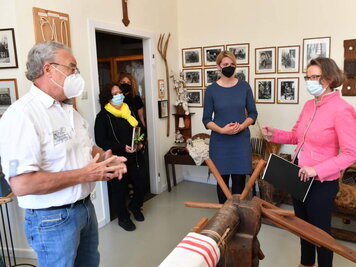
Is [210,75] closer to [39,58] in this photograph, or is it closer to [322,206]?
[322,206]

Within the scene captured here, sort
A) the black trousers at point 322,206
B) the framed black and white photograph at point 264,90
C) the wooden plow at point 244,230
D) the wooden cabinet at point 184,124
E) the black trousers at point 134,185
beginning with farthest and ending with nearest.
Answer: the wooden cabinet at point 184,124, the framed black and white photograph at point 264,90, the black trousers at point 134,185, the black trousers at point 322,206, the wooden plow at point 244,230

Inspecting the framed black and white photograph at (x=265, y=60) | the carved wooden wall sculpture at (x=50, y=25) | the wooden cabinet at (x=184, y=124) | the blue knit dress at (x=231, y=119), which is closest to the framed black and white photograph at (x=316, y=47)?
the framed black and white photograph at (x=265, y=60)

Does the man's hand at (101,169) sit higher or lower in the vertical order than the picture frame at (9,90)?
lower

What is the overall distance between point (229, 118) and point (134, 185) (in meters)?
1.26

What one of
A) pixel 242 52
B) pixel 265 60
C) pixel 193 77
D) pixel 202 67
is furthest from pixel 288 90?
pixel 193 77

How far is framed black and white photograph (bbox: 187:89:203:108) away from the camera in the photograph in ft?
13.8

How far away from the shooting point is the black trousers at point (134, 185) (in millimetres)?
2969

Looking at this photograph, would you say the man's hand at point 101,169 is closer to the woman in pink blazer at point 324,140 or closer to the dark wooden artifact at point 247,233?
the dark wooden artifact at point 247,233

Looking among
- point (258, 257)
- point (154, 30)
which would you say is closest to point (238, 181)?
point (258, 257)

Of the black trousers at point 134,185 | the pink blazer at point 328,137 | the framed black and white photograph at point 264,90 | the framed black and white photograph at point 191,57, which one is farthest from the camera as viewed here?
the framed black and white photograph at point 191,57

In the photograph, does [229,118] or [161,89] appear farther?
[161,89]

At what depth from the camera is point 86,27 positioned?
2.73 metres

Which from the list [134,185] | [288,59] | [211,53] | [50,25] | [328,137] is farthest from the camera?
[211,53]

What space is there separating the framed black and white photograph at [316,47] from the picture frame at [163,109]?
1770 mm
